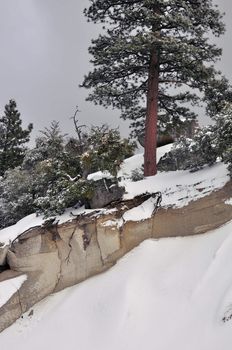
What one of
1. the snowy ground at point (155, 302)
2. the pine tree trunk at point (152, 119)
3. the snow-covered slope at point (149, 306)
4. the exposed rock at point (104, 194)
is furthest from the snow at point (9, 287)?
the pine tree trunk at point (152, 119)

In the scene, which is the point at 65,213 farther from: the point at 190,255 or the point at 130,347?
the point at 130,347

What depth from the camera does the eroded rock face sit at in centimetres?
1098

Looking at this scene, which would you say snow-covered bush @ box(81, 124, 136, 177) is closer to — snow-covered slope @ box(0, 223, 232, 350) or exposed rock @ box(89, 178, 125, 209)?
exposed rock @ box(89, 178, 125, 209)

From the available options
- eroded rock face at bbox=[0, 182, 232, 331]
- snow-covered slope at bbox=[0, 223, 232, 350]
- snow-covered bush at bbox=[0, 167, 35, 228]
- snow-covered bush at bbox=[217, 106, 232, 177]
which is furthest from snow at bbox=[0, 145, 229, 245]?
snow-covered bush at bbox=[0, 167, 35, 228]

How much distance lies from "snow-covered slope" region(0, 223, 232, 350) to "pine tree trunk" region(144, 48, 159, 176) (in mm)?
5028

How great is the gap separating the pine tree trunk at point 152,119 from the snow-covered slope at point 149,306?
503cm

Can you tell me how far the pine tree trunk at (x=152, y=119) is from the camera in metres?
15.6

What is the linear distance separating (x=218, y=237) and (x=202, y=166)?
3205 mm

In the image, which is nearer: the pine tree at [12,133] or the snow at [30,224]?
the snow at [30,224]

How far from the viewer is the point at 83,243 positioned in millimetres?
11750

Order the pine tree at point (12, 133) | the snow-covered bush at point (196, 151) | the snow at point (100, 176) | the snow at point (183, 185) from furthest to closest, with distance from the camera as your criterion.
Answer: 1. the pine tree at point (12, 133)
2. the snow at point (100, 176)
3. the snow-covered bush at point (196, 151)
4. the snow at point (183, 185)

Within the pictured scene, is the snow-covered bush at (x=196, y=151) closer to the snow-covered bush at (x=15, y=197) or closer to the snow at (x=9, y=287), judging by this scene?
the snow-covered bush at (x=15, y=197)

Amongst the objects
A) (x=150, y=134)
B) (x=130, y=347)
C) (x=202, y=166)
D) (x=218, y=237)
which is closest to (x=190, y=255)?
(x=218, y=237)

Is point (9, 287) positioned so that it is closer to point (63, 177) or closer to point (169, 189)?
point (63, 177)
